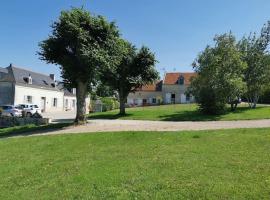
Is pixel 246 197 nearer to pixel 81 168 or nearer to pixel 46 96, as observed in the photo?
pixel 81 168

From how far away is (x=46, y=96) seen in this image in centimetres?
6156

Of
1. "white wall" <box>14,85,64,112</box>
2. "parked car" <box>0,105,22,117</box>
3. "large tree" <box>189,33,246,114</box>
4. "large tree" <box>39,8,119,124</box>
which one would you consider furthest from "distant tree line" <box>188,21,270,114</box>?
"white wall" <box>14,85,64,112</box>

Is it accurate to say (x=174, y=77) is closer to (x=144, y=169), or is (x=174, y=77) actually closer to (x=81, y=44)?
(x=81, y=44)

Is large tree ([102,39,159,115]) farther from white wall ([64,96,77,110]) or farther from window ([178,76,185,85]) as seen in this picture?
white wall ([64,96,77,110])

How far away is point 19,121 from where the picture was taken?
28.2m

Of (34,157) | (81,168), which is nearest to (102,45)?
(34,157)

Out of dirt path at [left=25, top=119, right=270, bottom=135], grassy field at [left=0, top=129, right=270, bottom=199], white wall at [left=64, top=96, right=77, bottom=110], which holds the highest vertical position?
white wall at [left=64, top=96, right=77, bottom=110]

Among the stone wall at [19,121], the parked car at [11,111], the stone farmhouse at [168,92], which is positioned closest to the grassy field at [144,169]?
the stone wall at [19,121]

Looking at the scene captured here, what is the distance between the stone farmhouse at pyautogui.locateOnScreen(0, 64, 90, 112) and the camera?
51.1 metres

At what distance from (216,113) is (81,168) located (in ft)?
70.8

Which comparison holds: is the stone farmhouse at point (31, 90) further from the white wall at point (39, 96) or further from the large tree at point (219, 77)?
the large tree at point (219, 77)

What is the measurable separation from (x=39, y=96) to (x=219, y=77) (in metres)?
36.3

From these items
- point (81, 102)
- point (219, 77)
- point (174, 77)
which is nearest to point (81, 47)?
point (81, 102)

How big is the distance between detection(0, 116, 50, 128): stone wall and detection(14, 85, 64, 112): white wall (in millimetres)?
23269
